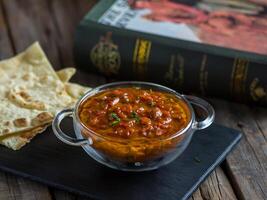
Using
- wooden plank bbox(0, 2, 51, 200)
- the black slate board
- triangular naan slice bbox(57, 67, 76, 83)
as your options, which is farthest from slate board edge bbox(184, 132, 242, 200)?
triangular naan slice bbox(57, 67, 76, 83)

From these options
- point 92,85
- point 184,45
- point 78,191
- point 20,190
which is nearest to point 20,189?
point 20,190

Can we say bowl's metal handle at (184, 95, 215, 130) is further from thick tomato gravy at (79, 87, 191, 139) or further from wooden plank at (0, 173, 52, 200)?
wooden plank at (0, 173, 52, 200)

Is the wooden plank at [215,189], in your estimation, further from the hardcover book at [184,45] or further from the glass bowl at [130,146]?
the hardcover book at [184,45]

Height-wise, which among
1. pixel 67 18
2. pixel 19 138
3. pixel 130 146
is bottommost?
pixel 67 18

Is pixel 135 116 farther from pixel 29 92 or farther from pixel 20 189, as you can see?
pixel 29 92

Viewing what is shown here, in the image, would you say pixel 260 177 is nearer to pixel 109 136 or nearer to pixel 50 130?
pixel 109 136

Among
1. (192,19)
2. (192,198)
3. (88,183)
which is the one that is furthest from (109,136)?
(192,19)
